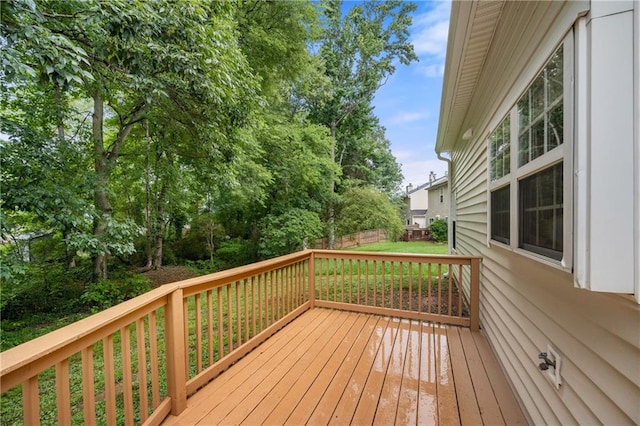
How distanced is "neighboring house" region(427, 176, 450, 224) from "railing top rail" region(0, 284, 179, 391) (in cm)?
1722

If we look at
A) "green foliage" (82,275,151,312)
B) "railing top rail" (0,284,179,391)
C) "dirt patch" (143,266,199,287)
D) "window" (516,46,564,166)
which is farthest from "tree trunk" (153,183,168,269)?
"window" (516,46,564,166)

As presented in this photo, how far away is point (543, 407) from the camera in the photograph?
164 cm

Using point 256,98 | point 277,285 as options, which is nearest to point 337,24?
point 256,98

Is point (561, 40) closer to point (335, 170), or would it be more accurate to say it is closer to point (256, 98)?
point (256, 98)

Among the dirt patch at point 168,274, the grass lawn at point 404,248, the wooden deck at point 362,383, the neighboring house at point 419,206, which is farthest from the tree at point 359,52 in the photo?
the neighboring house at point 419,206

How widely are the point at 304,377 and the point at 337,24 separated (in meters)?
14.3

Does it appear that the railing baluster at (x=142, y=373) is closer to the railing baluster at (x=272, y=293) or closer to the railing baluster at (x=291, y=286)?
the railing baluster at (x=272, y=293)

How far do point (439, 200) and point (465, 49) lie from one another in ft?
59.4

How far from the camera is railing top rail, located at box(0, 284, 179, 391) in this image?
997mm

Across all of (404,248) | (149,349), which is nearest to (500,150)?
(149,349)

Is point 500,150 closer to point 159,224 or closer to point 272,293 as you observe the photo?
point 272,293

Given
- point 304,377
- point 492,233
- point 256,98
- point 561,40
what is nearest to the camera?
point 561,40

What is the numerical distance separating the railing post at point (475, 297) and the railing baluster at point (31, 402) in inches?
148

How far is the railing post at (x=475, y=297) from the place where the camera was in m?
3.31
